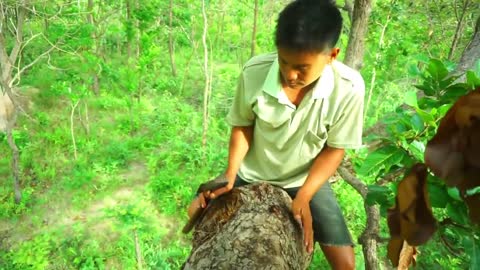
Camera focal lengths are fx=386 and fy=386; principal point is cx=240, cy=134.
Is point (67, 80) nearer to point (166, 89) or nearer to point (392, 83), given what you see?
point (166, 89)

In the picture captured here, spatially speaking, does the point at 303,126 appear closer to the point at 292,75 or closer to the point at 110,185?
the point at 292,75

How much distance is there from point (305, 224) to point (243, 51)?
6.67m

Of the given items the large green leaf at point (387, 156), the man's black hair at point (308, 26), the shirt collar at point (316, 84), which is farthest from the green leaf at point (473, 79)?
the shirt collar at point (316, 84)

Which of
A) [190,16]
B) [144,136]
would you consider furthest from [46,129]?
[190,16]

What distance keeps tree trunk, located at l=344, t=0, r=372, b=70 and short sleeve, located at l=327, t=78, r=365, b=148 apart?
0.98 metres

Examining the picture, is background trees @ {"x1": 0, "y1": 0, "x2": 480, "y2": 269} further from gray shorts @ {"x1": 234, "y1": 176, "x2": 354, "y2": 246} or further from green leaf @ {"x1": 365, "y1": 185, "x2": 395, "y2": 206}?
green leaf @ {"x1": 365, "y1": 185, "x2": 395, "y2": 206}

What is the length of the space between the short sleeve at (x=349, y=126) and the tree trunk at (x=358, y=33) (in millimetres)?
976

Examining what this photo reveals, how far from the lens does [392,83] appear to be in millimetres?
6156

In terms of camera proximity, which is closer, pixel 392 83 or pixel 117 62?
pixel 392 83

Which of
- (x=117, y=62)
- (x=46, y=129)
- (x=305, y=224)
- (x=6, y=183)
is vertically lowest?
(x=6, y=183)

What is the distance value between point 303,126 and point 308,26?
0.56 meters

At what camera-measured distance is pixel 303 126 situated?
1.77m

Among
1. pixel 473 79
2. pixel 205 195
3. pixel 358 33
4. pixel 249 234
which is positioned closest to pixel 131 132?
pixel 358 33

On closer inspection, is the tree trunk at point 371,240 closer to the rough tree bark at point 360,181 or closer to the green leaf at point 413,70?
the rough tree bark at point 360,181
